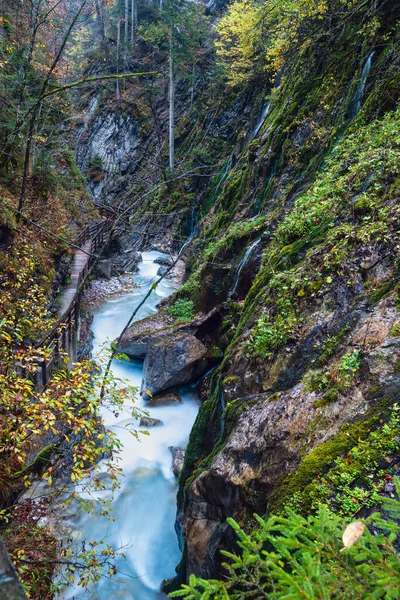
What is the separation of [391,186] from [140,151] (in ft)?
94.2

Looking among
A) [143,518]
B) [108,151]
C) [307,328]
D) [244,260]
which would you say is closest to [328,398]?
[307,328]

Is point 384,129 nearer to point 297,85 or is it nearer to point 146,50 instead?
point 297,85

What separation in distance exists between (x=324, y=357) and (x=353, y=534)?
235cm

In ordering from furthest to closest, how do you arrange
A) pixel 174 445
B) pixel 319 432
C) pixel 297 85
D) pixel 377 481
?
pixel 297 85 → pixel 174 445 → pixel 319 432 → pixel 377 481

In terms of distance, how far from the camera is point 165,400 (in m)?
9.26

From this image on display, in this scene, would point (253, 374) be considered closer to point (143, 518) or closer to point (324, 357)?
point (324, 357)

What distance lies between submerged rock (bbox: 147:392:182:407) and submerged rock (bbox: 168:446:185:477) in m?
1.21

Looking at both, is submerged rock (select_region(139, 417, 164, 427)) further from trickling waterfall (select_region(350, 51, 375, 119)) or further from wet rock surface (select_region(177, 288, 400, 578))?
trickling waterfall (select_region(350, 51, 375, 119))

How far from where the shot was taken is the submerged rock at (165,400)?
30.2 feet

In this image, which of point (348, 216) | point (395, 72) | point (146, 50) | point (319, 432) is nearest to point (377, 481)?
point (319, 432)

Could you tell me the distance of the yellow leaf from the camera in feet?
5.06

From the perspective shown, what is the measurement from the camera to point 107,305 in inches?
620

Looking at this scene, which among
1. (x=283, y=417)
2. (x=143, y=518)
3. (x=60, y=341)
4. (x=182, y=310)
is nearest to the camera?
(x=283, y=417)

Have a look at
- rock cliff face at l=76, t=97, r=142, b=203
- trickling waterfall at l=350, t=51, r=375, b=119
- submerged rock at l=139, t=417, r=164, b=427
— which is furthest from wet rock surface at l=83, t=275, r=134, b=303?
trickling waterfall at l=350, t=51, r=375, b=119
